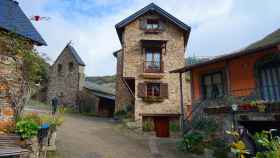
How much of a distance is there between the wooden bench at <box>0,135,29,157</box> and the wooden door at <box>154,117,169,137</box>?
1047cm

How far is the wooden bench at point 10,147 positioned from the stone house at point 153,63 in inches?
397

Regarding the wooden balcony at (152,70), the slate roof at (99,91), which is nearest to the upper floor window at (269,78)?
the wooden balcony at (152,70)

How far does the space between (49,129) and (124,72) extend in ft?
32.2

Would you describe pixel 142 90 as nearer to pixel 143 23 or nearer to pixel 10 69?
pixel 143 23

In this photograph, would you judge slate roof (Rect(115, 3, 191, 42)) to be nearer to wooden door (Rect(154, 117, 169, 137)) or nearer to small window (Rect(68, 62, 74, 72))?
wooden door (Rect(154, 117, 169, 137))

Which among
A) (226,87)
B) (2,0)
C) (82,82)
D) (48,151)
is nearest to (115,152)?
(48,151)

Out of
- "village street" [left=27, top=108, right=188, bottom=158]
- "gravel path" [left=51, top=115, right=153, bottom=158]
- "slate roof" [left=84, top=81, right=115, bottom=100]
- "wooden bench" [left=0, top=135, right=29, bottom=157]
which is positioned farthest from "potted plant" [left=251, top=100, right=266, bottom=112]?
"slate roof" [left=84, top=81, right=115, bottom=100]

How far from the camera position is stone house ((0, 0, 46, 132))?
912 centimetres

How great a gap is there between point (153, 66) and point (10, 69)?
1147 centimetres

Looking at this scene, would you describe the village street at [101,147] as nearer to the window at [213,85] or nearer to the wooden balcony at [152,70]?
the window at [213,85]

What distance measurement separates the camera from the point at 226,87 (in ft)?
44.7

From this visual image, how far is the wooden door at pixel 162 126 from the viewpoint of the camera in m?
17.1

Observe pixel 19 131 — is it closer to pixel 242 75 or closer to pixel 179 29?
pixel 242 75

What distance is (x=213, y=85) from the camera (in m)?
14.4
